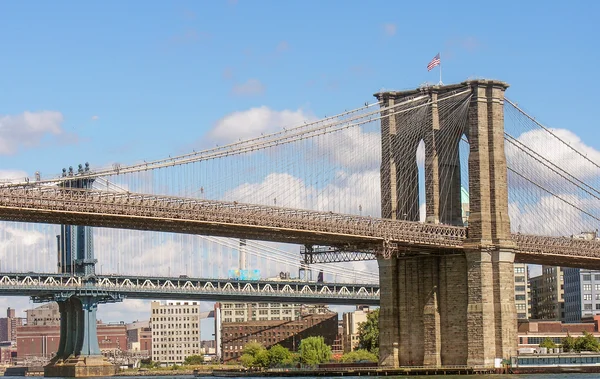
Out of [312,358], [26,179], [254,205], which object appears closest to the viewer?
[26,179]

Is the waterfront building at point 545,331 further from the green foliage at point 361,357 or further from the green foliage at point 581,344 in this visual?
the green foliage at point 361,357

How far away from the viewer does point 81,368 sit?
134m

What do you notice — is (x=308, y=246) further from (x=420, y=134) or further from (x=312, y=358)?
(x=312, y=358)

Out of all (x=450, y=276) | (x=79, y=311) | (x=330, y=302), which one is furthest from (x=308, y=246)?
(x=330, y=302)

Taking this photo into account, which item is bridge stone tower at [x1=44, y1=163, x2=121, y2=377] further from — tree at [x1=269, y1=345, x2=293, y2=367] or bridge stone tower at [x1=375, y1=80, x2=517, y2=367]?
bridge stone tower at [x1=375, y1=80, x2=517, y2=367]

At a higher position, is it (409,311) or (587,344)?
(409,311)

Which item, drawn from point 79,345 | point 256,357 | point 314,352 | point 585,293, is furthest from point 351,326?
point 314,352

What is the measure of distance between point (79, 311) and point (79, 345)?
4.16m

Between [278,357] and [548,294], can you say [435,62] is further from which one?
[548,294]

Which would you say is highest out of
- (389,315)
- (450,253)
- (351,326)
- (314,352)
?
(450,253)

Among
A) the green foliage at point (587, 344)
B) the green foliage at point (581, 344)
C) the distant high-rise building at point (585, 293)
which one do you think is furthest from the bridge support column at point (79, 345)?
the distant high-rise building at point (585, 293)

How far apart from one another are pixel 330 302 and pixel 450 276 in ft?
264

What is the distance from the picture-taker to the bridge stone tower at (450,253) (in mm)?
81312

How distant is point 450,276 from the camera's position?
83.1 m
